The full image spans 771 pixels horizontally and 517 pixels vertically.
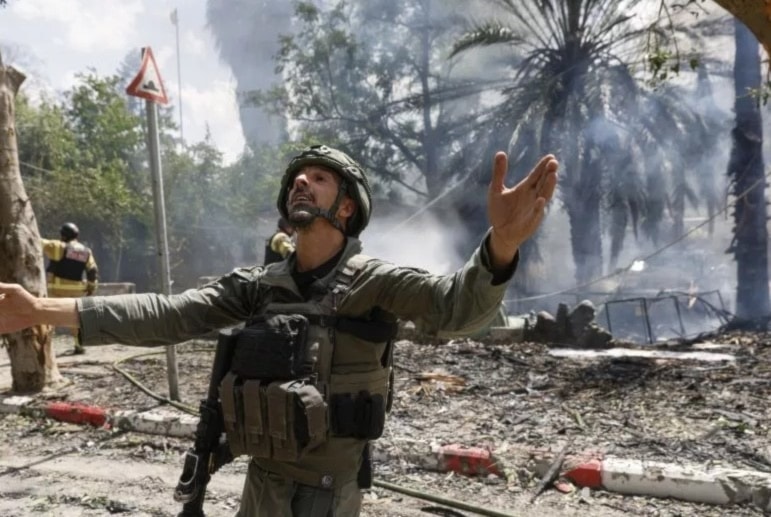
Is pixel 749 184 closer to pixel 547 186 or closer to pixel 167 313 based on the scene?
pixel 547 186

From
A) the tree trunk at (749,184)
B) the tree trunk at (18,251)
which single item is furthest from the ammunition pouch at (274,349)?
the tree trunk at (749,184)

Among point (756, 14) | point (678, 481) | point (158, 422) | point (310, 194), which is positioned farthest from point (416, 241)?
point (310, 194)

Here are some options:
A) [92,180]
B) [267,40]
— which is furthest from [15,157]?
[267,40]

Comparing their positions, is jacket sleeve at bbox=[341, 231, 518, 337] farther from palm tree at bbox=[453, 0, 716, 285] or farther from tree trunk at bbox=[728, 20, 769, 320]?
palm tree at bbox=[453, 0, 716, 285]

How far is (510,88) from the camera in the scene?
2067cm

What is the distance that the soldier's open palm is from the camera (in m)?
1.58

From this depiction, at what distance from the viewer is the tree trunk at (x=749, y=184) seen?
13.6m

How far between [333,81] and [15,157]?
1878cm

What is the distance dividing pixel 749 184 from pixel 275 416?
15136 millimetres

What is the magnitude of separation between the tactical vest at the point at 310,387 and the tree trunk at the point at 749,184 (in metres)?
14.0

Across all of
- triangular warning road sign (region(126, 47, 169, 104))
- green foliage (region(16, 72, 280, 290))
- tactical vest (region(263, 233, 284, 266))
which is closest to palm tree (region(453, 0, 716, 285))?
green foliage (region(16, 72, 280, 290))

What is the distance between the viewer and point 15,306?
197cm

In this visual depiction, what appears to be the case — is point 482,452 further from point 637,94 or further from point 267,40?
point 267,40

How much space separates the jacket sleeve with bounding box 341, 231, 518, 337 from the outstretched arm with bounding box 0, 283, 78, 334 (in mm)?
921
